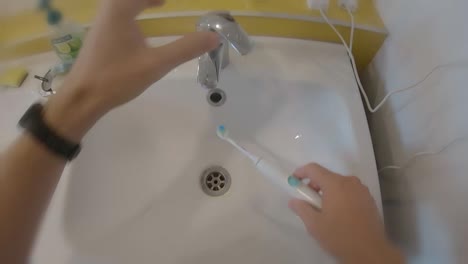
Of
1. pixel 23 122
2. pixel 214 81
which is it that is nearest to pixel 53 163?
pixel 23 122


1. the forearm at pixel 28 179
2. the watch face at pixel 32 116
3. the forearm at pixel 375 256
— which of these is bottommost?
the forearm at pixel 375 256

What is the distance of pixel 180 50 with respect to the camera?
431mm

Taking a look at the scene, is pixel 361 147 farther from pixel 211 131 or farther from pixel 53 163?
pixel 53 163

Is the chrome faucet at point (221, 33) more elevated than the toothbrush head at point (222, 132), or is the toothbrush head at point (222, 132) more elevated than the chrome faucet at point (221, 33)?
the chrome faucet at point (221, 33)

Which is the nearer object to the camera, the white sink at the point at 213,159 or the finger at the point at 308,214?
the finger at the point at 308,214

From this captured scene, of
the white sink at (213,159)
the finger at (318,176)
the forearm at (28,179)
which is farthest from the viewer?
the white sink at (213,159)

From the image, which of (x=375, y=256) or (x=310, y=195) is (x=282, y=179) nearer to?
(x=310, y=195)

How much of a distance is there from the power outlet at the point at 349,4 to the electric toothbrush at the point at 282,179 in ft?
1.02

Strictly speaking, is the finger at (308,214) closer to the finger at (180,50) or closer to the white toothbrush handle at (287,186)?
the white toothbrush handle at (287,186)

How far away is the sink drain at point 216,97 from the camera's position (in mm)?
688

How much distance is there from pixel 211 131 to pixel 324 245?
35 centimetres

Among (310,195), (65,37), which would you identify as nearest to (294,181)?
(310,195)

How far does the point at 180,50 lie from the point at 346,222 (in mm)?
283

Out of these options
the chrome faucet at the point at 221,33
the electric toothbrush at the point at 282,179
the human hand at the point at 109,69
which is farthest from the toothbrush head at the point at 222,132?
the human hand at the point at 109,69
